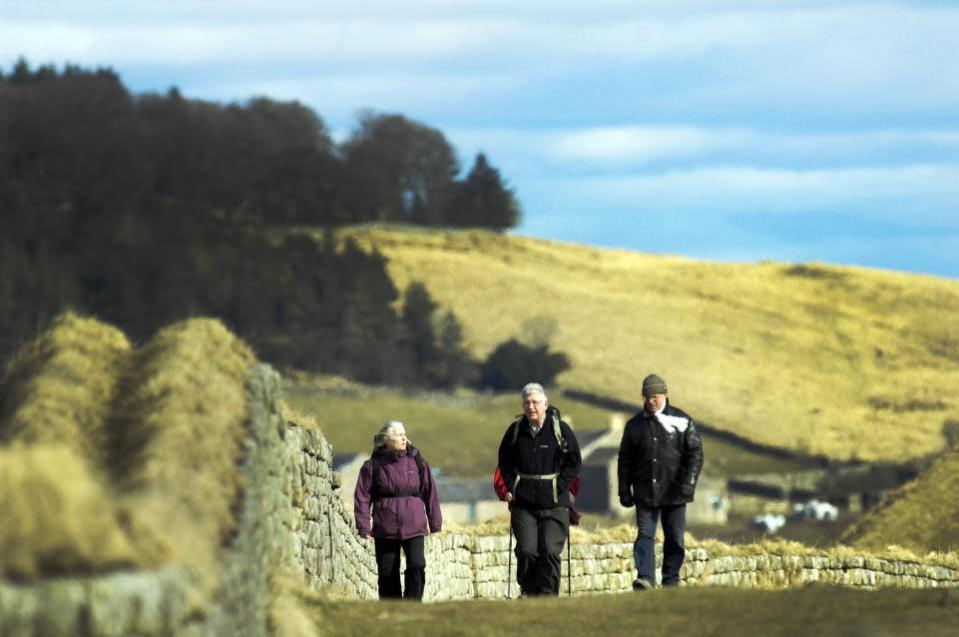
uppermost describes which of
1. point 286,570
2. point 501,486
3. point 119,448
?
point 119,448

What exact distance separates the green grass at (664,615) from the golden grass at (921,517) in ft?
61.8

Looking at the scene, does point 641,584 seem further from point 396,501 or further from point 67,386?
point 67,386

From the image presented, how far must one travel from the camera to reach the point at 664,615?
11.5m

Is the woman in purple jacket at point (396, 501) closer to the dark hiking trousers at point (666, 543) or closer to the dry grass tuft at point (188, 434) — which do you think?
the dark hiking trousers at point (666, 543)

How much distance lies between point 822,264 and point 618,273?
62.9 ft

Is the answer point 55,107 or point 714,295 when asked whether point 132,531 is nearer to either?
point 55,107

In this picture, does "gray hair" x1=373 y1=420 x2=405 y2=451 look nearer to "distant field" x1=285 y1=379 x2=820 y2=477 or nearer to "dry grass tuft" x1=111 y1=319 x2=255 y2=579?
"dry grass tuft" x1=111 y1=319 x2=255 y2=579

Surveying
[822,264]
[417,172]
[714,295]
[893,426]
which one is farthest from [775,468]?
[417,172]

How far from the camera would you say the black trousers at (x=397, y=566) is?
47.6ft

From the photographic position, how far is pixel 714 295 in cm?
14062

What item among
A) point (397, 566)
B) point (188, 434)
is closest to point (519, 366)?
point (397, 566)

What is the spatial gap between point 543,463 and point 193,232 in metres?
108

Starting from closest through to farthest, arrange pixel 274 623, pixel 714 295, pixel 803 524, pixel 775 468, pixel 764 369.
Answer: pixel 274 623 < pixel 803 524 < pixel 775 468 < pixel 764 369 < pixel 714 295

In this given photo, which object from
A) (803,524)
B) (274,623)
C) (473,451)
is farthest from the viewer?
(473,451)
